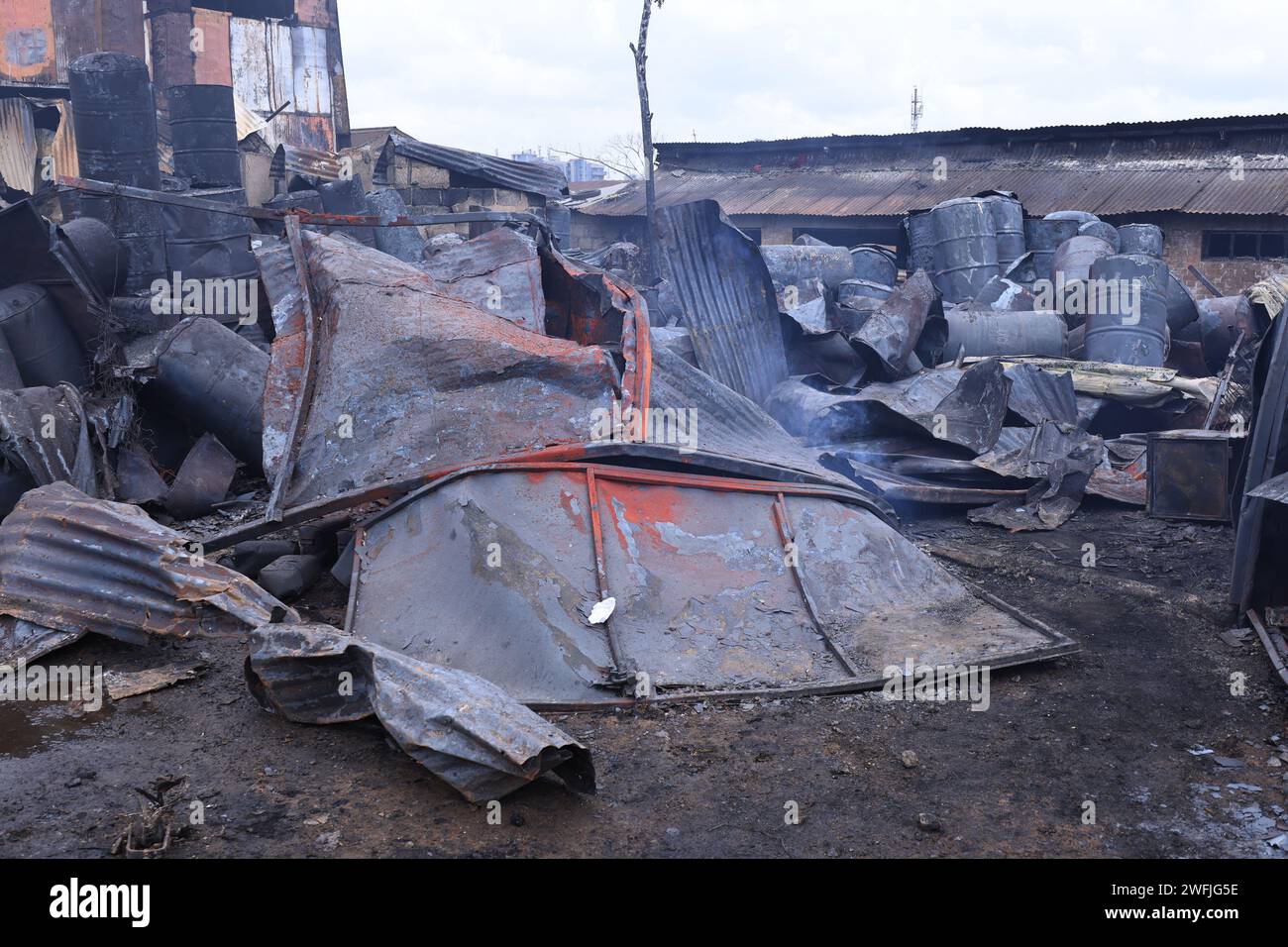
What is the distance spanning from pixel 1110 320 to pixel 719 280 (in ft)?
13.5

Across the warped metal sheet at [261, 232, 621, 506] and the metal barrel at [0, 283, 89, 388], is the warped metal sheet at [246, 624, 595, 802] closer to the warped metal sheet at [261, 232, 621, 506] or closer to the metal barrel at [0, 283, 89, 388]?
the warped metal sheet at [261, 232, 621, 506]

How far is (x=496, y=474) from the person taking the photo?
189 inches

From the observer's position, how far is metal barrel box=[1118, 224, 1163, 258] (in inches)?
544

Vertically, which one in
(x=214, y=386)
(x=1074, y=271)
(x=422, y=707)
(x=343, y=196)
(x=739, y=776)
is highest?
(x=343, y=196)

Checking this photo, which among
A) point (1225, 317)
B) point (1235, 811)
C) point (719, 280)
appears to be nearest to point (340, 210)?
point (719, 280)

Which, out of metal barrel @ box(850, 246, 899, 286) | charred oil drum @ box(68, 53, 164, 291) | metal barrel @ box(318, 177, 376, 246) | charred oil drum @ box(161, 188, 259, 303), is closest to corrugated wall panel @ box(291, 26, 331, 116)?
metal barrel @ box(318, 177, 376, 246)

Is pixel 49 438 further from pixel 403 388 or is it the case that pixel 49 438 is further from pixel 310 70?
pixel 310 70

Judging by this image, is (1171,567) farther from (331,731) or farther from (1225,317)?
(1225,317)

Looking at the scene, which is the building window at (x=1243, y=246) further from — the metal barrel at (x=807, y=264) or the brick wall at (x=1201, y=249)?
the metal barrel at (x=807, y=264)

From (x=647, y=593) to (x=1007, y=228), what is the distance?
1116cm

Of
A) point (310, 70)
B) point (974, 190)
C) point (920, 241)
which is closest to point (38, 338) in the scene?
point (920, 241)

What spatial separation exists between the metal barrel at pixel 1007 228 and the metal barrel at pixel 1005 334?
352 cm

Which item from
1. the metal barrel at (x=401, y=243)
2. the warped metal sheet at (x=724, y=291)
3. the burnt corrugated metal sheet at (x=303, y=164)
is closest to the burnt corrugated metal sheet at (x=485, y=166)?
the burnt corrugated metal sheet at (x=303, y=164)
